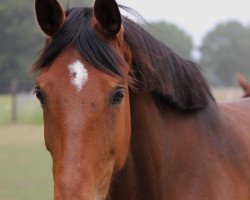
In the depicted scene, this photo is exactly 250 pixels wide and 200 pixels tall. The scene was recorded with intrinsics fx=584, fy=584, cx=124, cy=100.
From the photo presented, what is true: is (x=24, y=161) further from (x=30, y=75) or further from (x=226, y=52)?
(x=226, y=52)

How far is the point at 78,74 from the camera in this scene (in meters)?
2.92

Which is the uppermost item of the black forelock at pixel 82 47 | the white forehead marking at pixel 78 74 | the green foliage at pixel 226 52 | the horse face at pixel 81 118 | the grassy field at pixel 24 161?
the black forelock at pixel 82 47

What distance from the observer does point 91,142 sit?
9.37 feet

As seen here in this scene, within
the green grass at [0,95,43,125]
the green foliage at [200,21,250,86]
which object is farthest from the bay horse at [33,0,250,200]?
the green foliage at [200,21,250,86]

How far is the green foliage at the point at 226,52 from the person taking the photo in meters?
68.5

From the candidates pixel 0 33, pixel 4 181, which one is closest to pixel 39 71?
pixel 4 181

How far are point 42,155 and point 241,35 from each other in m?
65.9

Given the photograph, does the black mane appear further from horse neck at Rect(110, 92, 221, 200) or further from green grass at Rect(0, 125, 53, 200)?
green grass at Rect(0, 125, 53, 200)

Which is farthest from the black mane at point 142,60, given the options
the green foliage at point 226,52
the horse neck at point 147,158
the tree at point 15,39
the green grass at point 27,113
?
the green foliage at point 226,52

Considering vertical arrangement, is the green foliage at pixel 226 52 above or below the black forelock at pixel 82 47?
below

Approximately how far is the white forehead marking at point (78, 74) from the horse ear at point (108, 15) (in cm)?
30

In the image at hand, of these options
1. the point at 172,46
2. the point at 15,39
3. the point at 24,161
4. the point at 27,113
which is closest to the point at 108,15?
the point at 24,161

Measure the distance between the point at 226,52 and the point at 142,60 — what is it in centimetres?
7053

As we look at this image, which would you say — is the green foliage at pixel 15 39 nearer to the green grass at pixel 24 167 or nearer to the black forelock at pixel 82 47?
the green grass at pixel 24 167
